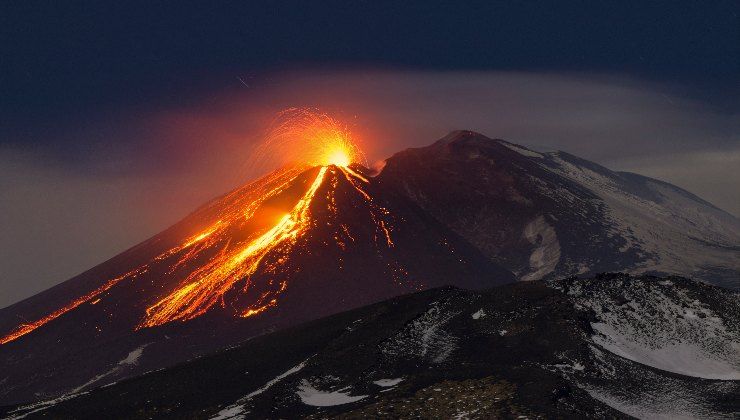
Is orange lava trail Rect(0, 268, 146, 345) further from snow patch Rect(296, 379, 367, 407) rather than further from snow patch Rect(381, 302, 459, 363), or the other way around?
snow patch Rect(296, 379, 367, 407)

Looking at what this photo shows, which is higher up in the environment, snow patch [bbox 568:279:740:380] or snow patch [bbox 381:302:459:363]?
snow patch [bbox 381:302:459:363]

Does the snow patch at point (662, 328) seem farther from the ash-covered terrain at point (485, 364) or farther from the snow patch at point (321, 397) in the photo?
the snow patch at point (321, 397)

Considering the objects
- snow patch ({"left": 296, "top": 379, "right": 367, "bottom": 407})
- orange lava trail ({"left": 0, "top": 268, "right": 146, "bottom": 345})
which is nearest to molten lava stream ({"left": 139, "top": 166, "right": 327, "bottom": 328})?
orange lava trail ({"left": 0, "top": 268, "right": 146, "bottom": 345})

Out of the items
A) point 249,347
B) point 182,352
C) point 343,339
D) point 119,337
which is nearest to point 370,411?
point 343,339

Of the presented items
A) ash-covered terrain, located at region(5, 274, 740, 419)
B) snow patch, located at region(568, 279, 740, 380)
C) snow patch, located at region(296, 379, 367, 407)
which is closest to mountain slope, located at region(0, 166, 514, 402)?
ash-covered terrain, located at region(5, 274, 740, 419)

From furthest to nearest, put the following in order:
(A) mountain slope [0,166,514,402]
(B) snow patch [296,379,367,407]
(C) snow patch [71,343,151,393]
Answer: (A) mountain slope [0,166,514,402], (C) snow patch [71,343,151,393], (B) snow patch [296,379,367,407]

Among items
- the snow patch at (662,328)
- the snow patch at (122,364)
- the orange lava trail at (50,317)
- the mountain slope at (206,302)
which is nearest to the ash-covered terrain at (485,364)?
the snow patch at (662,328)

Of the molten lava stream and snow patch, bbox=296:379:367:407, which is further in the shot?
the molten lava stream

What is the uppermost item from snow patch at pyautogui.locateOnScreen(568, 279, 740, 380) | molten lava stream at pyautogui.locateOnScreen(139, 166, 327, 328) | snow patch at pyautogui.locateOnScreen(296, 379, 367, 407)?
molten lava stream at pyautogui.locateOnScreen(139, 166, 327, 328)

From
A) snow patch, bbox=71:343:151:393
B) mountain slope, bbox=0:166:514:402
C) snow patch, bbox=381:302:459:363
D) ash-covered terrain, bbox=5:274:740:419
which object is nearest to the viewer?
ash-covered terrain, bbox=5:274:740:419
